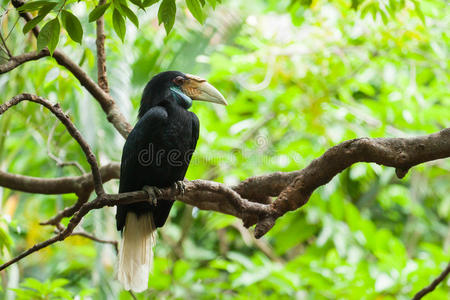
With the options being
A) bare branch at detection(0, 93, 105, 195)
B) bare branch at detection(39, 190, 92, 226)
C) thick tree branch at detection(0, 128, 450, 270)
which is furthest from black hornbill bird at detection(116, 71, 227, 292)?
bare branch at detection(0, 93, 105, 195)

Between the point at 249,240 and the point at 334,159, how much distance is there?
13.8 ft

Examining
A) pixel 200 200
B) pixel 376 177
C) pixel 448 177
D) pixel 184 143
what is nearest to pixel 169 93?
pixel 184 143

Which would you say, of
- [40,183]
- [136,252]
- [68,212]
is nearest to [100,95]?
[40,183]

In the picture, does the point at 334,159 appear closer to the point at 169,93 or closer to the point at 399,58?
the point at 169,93

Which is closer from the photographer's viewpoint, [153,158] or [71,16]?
[71,16]

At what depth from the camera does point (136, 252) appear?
4.02 meters

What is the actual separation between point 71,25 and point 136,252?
2.00 m

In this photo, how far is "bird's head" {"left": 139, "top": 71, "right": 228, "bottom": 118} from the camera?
411 cm

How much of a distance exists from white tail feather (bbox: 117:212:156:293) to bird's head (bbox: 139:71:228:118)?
2.80ft

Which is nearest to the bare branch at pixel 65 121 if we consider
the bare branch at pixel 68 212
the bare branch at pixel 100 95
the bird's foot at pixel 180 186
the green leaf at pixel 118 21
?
the green leaf at pixel 118 21

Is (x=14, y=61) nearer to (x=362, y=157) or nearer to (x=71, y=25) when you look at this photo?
Result: (x=71, y=25)

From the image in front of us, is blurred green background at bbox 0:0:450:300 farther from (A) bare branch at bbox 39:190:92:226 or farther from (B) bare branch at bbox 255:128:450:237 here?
(B) bare branch at bbox 255:128:450:237

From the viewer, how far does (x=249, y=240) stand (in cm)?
701

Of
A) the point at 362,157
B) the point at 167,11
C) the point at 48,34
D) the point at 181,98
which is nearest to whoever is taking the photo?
the point at 48,34
